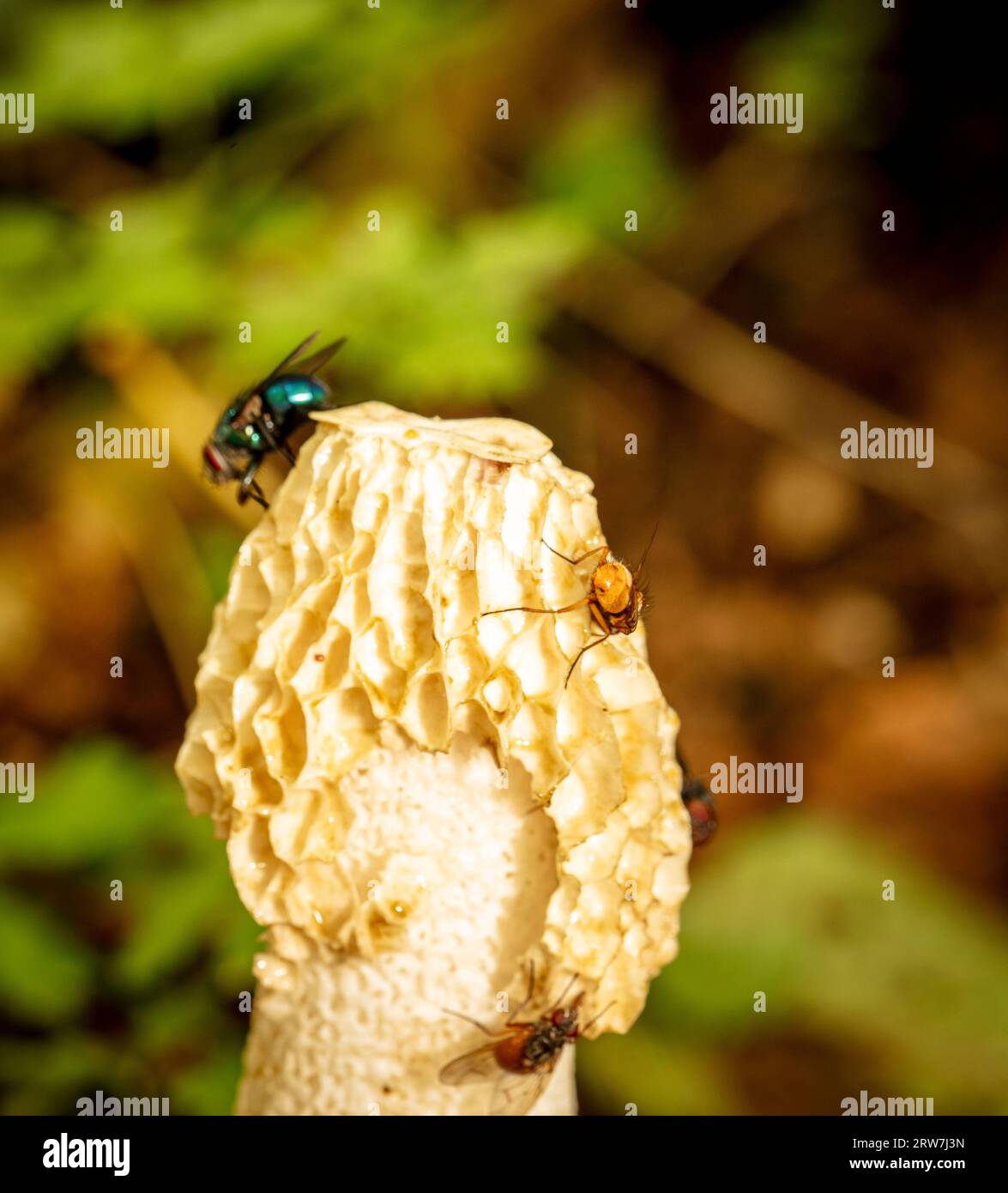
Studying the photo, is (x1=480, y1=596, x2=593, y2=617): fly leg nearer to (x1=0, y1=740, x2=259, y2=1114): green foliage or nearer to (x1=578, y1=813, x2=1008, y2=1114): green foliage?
(x1=0, y1=740, x2=259, y2=1114): green foliage

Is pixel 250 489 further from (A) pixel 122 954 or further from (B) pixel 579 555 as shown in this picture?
(A) pixel 122 954

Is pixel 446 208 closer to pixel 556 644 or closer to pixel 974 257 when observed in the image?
pixel 974 257

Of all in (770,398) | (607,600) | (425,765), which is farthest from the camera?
(770,398)

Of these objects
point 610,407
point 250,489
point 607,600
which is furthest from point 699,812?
point 610,407

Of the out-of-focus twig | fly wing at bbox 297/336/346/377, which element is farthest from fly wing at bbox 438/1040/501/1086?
the out-of-focus twig

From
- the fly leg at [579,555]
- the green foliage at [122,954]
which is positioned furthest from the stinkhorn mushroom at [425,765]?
the green foliage at [122,954]

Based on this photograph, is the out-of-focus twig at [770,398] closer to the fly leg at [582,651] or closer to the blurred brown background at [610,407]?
the blurred brown background at [610,407]
